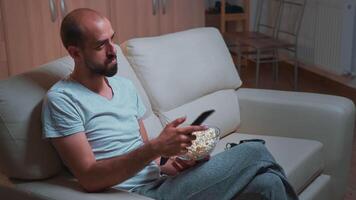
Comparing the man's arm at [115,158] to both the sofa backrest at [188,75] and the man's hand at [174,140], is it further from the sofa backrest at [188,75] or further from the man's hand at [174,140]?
the sofa backrest at [188,75]

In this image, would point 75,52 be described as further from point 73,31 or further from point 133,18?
point 133,18

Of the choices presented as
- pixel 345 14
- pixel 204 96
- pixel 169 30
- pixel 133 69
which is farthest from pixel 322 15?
pixel 133 69

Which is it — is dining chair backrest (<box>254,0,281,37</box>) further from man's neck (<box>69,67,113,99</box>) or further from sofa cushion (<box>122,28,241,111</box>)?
man's neck (<box>69,67,113,99</box>)

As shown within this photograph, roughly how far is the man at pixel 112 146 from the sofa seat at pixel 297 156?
1.19ft

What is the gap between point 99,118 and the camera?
1.60 m

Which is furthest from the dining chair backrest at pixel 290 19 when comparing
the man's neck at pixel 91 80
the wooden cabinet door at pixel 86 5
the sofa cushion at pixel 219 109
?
the man's neck at pixel 91 80

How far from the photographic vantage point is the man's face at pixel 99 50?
5.12ft

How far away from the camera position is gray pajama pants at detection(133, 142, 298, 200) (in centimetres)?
156

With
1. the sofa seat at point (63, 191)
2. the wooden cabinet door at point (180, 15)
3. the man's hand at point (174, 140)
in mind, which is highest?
the wooden cabinet door at point (180, 15)

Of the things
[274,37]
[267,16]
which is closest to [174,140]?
[274,37]

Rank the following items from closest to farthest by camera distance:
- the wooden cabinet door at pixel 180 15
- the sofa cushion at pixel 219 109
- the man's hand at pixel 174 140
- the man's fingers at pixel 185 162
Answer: the man's hand at pixel 174 140 < the man's fingers at pixel 185 162 < the sofa cushion at pixel 219 109 < the wooden cabinet door at pixel 180 15

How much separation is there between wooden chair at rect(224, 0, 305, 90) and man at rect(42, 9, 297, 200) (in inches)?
105

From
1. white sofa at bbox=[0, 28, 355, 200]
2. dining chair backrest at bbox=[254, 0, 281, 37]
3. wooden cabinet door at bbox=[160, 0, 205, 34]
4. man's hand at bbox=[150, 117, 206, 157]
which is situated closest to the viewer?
man's hand at bbox=[150, 117, 206, 157]

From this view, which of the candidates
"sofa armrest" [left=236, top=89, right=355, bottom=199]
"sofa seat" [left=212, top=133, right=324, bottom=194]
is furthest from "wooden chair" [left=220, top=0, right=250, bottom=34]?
"sofa seat" [left=212, top=133, right=324, bottom=194]
